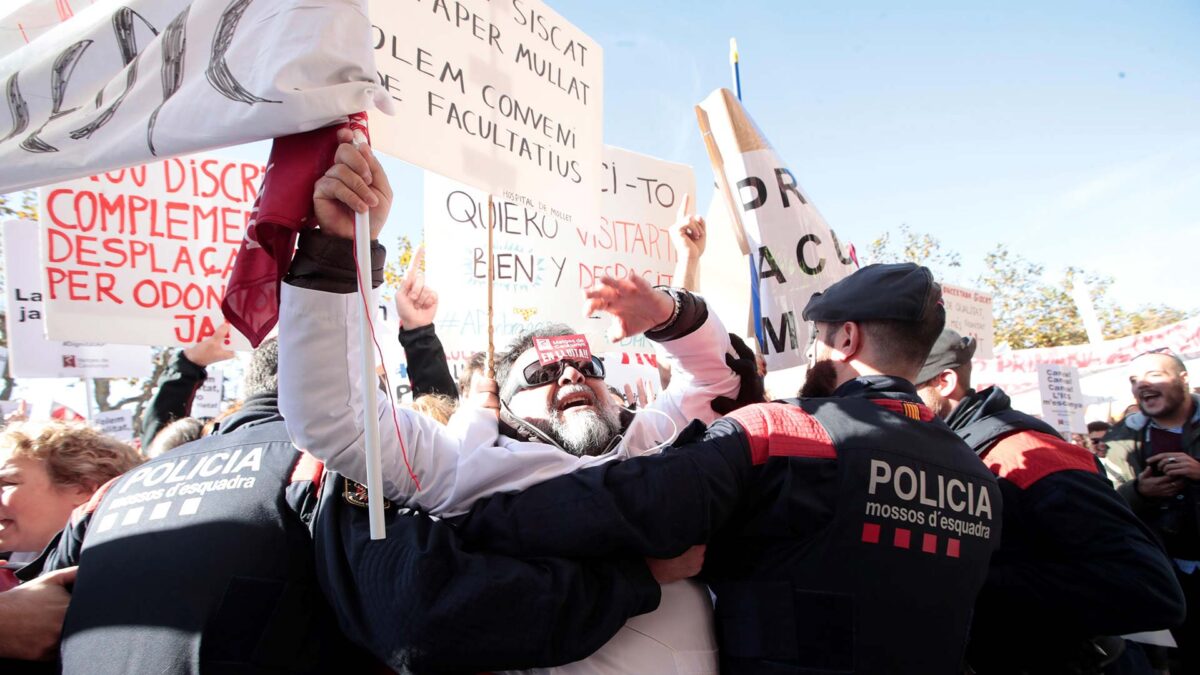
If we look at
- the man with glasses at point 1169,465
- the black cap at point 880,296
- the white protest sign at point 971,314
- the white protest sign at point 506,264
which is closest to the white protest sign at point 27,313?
the white protest sign at point 506,264

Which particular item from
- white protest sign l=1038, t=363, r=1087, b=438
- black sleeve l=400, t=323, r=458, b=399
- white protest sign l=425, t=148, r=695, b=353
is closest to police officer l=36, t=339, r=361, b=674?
black sleeve l=400, t=323, r=458, b=399

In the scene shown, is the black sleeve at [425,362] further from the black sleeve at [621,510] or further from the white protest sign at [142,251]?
the black sleeve at [621,510]

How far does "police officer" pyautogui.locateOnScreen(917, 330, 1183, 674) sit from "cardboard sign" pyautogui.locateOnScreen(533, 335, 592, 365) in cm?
137

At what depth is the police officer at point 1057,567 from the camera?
2.17 meters

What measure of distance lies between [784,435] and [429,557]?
0.87 m

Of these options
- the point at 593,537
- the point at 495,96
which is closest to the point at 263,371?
the point at 593,537

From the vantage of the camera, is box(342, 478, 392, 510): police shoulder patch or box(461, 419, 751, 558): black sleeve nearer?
box(461, 419, 751, 558): black sleeve

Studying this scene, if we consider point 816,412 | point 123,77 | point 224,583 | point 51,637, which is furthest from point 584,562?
point 123,77

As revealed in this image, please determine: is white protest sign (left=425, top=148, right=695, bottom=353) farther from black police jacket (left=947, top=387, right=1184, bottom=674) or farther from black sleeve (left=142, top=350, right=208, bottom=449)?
black police jacket (left=947, top=387, right=1184, bottom=674)

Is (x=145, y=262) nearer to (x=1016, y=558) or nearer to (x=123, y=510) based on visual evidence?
(x=123, y=510)

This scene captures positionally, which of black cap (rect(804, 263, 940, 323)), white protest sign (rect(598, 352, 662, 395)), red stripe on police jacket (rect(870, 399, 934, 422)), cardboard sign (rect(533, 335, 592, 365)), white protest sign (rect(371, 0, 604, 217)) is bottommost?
white protest sign (rect(598, 352, 662, 395))

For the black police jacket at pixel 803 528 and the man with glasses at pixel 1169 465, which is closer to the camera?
the black police jacket at pixel 803 528

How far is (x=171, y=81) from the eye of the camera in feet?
6.03

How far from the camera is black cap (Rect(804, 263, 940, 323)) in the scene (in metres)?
2.20
